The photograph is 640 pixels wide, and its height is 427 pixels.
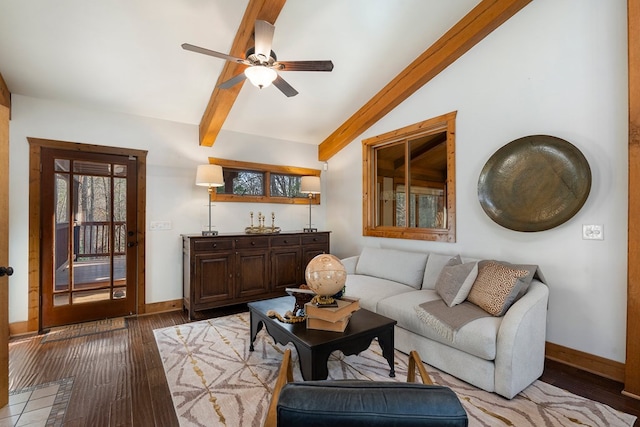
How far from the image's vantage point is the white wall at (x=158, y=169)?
3191 millimetres

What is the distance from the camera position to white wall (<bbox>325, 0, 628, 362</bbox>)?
7.69ft

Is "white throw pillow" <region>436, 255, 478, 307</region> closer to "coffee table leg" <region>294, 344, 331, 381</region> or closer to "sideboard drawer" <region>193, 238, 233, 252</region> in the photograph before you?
"coffee table leg" <region>294, 344, 331, 381</region>

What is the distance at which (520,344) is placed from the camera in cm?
206

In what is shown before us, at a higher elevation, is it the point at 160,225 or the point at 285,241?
the point at 160,225

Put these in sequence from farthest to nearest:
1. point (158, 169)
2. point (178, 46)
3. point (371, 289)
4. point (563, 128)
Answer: point (158, 169) → point (371, 289) → point (178, 46) → point (563, 128)

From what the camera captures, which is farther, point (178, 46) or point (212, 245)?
point (212, 245)

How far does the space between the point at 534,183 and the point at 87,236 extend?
468 centimetres

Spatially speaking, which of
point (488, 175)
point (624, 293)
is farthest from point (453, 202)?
point (624, 293)

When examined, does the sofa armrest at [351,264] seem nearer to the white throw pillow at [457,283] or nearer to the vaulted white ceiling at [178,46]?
the white throw pillow at [457,283]

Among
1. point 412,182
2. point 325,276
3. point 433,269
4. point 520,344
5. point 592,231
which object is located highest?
point 412,182

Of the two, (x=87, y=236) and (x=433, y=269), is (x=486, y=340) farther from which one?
(x=87, y=236)

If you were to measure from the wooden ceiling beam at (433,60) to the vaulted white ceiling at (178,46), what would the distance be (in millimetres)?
102

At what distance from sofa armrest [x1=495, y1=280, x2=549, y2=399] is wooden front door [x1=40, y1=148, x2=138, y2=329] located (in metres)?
3.94

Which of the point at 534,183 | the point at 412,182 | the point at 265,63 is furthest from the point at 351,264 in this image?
the point at 265,63
